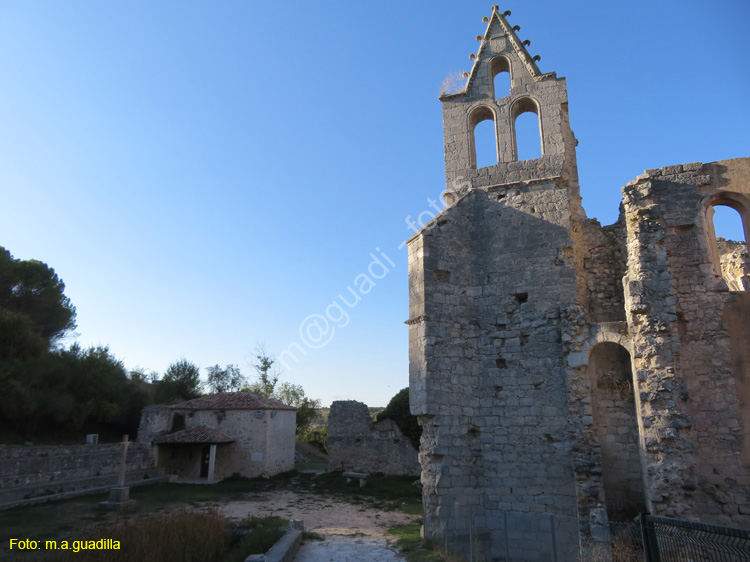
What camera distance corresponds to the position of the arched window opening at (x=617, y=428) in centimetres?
813

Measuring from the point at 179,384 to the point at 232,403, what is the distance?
434 inches

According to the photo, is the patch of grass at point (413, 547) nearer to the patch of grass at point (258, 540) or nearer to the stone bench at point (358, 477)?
the patch of grass at point (258, 540)

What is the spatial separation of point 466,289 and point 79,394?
21291mm

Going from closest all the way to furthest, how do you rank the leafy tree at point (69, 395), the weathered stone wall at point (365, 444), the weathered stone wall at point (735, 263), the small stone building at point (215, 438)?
the weathered stone wall at point (735, 263) < the leafy tree at point (69, 395) < the weathered stone wall at point (365, 444) < the small stone building at point (215, 438)

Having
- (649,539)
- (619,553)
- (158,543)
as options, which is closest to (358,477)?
(158,543)

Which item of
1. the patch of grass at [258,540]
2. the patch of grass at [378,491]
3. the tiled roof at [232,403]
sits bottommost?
the patch of grass at [378,491]

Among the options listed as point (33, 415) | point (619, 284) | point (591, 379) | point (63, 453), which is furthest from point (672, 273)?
point (33, 415)

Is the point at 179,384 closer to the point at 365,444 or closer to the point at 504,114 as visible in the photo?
the point at 365,444

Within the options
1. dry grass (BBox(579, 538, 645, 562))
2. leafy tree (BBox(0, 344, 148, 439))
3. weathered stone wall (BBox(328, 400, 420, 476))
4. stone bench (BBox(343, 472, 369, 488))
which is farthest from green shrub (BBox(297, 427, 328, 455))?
dry grass (BBox(579, 538, 645, 562))

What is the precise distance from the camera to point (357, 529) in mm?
11227

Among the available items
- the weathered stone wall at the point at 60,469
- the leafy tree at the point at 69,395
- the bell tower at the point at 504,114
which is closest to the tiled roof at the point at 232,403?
the weathered stone wall at the point at 60,469

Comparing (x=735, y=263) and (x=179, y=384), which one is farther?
(x=179, y=384)

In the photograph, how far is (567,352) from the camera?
870cm

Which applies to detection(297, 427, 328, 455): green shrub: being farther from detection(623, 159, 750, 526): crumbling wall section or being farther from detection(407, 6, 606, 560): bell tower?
detection(623, 159, 750, 526): crumbling wall section
